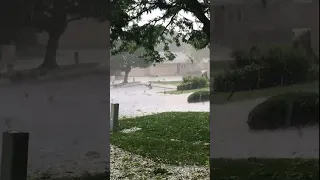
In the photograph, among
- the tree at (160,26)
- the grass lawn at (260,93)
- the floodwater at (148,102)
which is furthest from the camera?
the floodwater at (148,102)

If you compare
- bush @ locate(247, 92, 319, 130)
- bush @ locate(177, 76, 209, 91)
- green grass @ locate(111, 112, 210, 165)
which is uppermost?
bush @ locate(177, 76, 209, 91)

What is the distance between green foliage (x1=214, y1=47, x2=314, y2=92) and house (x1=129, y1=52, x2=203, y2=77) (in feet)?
6.66

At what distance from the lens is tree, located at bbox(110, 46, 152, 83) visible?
14.8 feet

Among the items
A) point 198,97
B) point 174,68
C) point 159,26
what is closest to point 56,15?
point 159,26

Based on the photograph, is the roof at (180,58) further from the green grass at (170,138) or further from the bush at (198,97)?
the green grass at (170,138)

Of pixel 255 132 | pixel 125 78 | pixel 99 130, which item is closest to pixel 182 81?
pixel 125 78

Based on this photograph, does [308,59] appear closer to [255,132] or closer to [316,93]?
[316,93]

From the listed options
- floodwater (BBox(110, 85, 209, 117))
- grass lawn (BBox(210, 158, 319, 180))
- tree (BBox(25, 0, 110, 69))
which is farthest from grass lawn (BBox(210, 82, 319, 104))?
floodwater (BBox(110, 85, 209, 117))

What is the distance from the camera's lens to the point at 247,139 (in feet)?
9.20

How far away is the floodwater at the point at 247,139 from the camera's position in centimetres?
263

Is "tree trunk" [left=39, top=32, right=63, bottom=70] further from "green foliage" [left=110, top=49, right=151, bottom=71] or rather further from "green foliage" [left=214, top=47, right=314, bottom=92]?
"green foliage" [left=110, top=49, right=151, bottom=71]

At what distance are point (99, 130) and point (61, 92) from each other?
1.39ft

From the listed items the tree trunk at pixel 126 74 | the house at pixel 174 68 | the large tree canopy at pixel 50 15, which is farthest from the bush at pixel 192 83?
the large tree canopy at pixel 50 15

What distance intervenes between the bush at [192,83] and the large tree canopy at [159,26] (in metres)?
0.58
